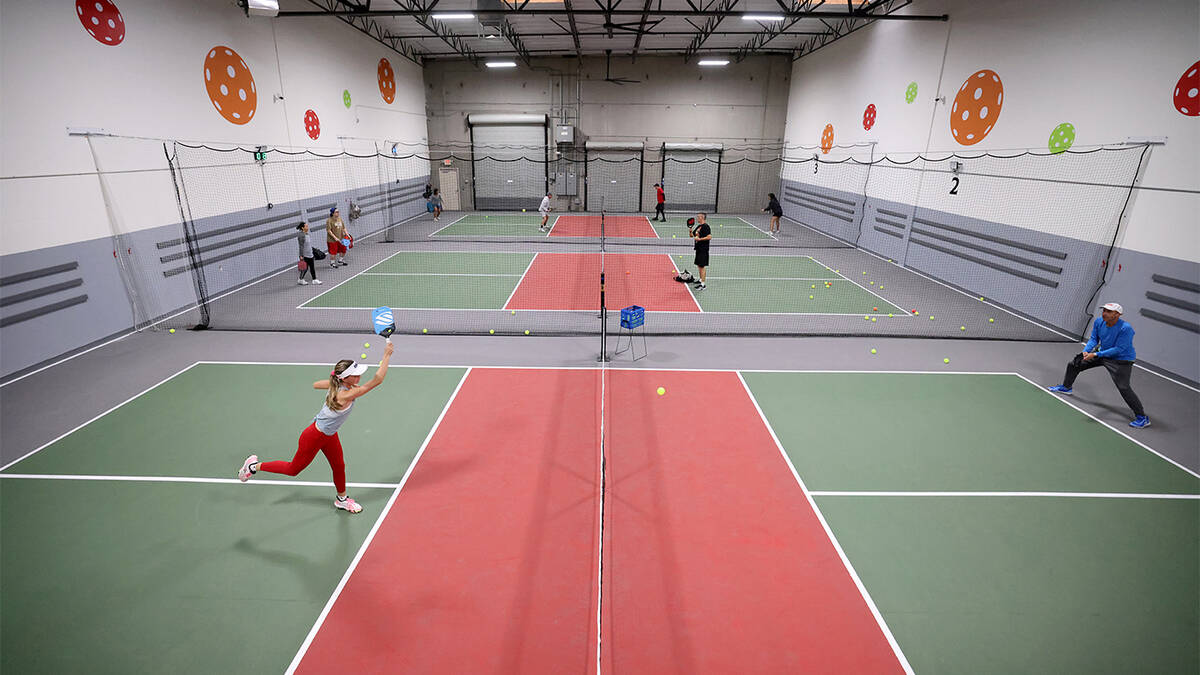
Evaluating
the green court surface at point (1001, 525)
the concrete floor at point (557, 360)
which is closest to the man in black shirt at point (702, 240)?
the concrete floor at point (557, 360)

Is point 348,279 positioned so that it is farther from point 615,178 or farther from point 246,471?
point 615,178

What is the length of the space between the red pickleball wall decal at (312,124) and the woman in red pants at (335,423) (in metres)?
14.9

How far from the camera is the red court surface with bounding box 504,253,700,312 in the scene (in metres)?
12.5

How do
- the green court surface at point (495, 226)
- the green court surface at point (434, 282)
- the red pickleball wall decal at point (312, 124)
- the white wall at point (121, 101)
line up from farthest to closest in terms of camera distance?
the green court surface at point (495, 226) < the red pickleball wall decal at point (312, 124) < the green court surface at point (434, 282) < the white wall at point (121, 101)

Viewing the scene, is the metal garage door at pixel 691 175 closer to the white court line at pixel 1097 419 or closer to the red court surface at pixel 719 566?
the white court line at pixel 1097 419

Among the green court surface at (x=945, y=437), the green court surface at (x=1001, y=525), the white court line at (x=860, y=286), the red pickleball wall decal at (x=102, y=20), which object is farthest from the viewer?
the white court line at (x=860, y=286)

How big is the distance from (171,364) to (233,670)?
7105mm

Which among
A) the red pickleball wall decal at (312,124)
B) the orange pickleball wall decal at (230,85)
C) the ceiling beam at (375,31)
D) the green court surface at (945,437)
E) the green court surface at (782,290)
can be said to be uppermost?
the ceiling beam at (375,31)

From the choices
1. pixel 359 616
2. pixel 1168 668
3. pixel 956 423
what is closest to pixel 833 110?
pixel 956 423

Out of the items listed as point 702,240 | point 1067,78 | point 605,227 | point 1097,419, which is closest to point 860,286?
point 702,240

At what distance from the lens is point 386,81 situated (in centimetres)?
2325

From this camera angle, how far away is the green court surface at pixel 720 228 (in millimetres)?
22016

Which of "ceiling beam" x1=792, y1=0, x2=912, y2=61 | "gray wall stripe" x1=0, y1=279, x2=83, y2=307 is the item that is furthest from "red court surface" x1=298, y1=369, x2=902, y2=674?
"ceiling beam" x1=792, y1=0, x2=912, y2=61

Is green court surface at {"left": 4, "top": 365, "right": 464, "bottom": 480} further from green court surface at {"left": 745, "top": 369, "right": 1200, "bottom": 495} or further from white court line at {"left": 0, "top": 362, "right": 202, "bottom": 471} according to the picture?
green court surface at {"left": 745, "top": 369, "right": 1200, "bottom": 495}
